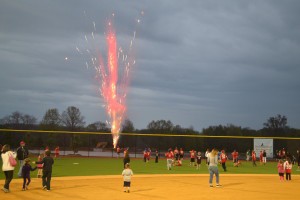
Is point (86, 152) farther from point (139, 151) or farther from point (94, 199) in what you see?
point (94, 199)

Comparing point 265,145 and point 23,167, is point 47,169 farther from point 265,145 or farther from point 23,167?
point 265,145

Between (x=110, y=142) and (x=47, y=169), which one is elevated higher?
(x=110, y=142)

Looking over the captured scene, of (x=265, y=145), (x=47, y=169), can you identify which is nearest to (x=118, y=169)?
(x=47, y=169)

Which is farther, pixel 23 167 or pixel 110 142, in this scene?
pixel 110 142

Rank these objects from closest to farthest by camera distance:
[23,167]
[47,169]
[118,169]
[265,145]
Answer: [47,169]
[23,167]
[118,169]
[265,145]

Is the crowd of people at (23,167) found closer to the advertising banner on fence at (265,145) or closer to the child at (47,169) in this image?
the child at (47,169)

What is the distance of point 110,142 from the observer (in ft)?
189

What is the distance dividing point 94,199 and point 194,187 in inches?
269

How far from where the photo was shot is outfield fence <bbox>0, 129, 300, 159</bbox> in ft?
168

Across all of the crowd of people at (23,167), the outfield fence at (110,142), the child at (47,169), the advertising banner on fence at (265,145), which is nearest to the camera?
the crowd of people at (23,167)

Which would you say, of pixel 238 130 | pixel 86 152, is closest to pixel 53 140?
pixel 86 152

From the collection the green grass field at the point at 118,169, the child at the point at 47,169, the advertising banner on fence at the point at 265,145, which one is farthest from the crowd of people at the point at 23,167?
the advertising banner on fence at the point at 265,145

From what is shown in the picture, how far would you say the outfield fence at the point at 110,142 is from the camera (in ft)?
168

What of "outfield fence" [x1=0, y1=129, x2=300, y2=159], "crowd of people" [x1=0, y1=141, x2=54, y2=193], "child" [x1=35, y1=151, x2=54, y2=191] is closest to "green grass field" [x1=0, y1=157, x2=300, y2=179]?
"crowd of people" [x1=0, y1=141, x2=54, y2=193]
